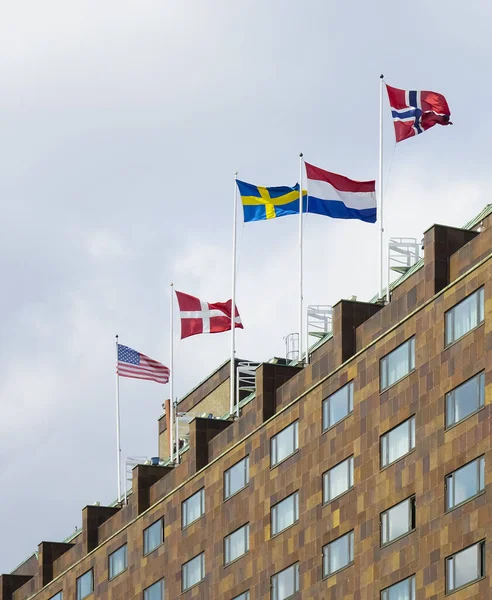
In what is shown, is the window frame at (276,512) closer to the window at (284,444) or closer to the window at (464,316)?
the window at (284,444)

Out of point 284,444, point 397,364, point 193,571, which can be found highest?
point 397,364

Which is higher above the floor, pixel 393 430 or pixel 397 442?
pixel 393 430

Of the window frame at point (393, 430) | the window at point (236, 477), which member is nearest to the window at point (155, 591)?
the window at point (236, 477)

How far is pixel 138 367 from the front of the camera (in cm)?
10888

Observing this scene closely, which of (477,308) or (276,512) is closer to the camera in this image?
(477,308)

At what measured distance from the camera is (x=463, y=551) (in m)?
75.8

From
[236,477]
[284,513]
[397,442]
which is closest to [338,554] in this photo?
[284,513]

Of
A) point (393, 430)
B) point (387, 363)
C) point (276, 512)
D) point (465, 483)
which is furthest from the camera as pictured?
point (276, 512)

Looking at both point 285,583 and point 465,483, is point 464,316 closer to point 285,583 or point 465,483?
point 465,483

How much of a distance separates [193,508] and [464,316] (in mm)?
26401

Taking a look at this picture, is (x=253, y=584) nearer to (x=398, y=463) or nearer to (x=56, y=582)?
(x=398, y=463)

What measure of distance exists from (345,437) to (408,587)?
9270 mm

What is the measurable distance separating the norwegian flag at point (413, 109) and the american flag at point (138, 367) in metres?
24.9

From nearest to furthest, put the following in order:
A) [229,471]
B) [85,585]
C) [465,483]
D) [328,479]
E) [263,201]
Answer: [465,483] → [328,479] → [229,471] → [263,201] → [85,585]
